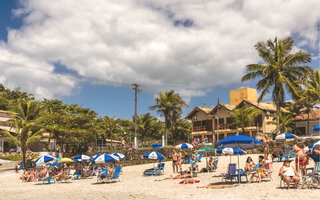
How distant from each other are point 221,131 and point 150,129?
15.1 meters

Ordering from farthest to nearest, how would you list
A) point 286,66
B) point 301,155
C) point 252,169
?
point 286,66, point 252,169, point 301,155

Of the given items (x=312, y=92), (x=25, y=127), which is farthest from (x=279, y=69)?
(x=25, y=127)

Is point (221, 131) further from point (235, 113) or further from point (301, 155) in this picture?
point (301, 155)

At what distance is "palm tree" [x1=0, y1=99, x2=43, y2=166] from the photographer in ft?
88.9

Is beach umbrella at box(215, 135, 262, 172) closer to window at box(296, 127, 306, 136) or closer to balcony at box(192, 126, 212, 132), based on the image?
window at box(296, 127, 306, 136)

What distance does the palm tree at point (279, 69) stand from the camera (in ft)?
100

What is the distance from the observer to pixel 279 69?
31266 millimetres

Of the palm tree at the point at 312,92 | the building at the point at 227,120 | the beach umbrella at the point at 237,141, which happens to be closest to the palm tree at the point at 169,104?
the building at the point at 227,120

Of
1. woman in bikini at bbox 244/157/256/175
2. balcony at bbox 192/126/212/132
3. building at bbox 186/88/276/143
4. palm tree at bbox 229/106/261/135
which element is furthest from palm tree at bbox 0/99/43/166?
balcony at bbox 192/126/212/132

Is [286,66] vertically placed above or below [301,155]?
above

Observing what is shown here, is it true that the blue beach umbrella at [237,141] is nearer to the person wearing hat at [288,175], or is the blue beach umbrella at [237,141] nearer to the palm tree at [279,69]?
the person wearing hat at [288,175]

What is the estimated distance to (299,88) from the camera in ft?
104

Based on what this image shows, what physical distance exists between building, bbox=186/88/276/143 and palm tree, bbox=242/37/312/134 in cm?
719

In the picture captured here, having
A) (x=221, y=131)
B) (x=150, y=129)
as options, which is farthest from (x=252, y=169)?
(x=150, y=129)
